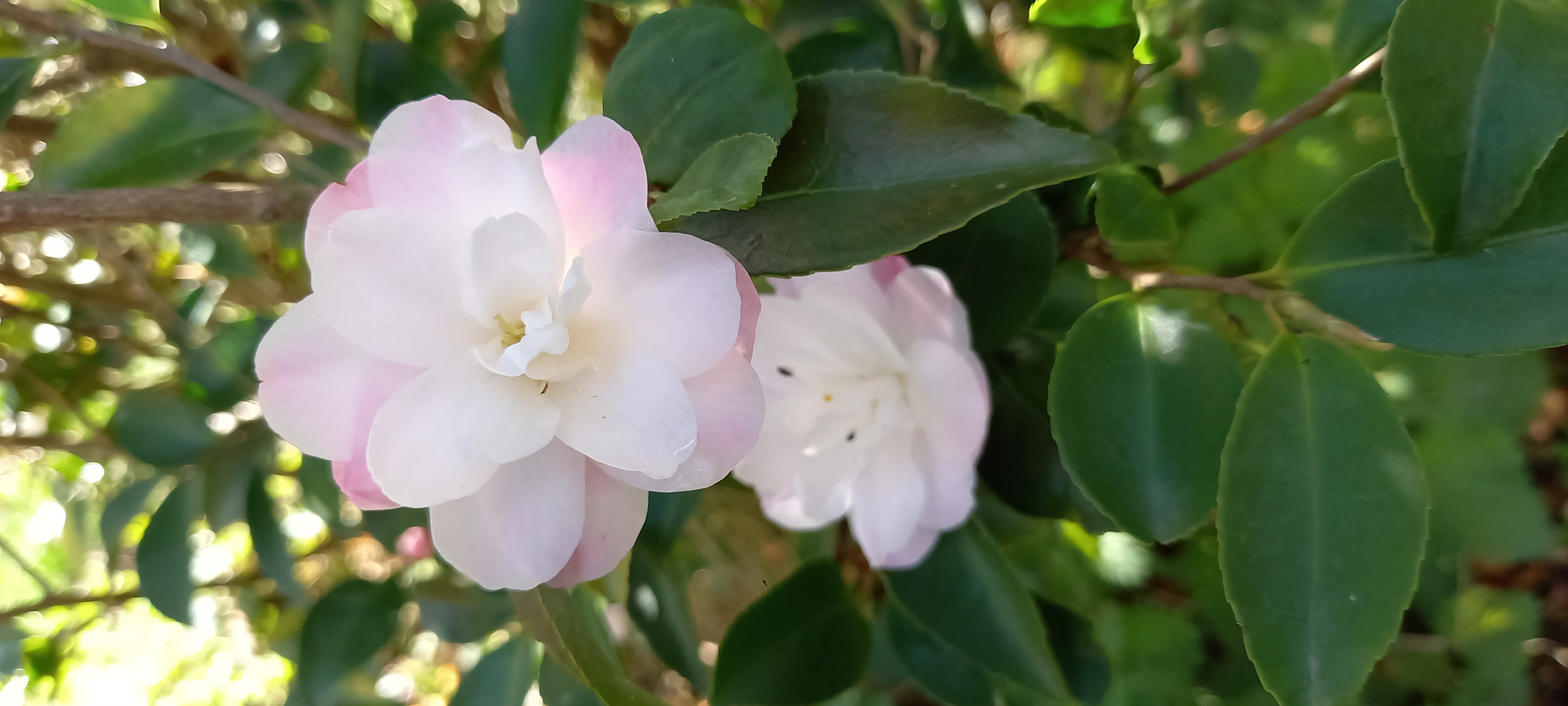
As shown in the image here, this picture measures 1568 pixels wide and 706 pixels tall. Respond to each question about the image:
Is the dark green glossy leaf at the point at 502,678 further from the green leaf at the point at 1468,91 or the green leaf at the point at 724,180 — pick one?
the green leaf at the point at 1468,91

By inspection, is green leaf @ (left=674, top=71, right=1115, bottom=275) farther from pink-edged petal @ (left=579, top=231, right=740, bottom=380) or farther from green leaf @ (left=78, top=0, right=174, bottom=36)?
green leaf @ (left=78, top=0, right=174, bottom=36)

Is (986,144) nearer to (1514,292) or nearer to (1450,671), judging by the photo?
(1514,292)

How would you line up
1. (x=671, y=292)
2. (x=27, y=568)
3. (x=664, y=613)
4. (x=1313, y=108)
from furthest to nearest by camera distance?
(x=27, y=568) < (x=664, y=613) < (x=1313, y=108) < (x=671, y=292)

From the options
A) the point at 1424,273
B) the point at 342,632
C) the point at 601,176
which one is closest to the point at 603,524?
the point at 601,176

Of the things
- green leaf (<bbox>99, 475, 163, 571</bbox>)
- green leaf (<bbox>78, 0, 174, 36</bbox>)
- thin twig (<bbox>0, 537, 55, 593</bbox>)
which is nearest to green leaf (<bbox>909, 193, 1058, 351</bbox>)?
green leaf (<bbox>78, 0, 174, 36</bbox>)

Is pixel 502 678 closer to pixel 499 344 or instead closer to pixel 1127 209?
pixel 499 344
